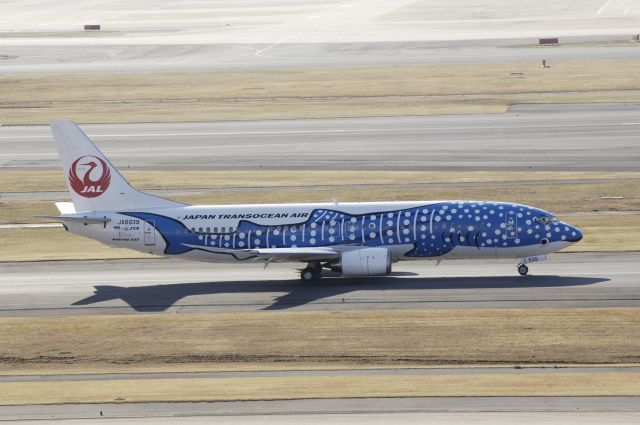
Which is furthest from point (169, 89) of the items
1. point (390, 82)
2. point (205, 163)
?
→ point (205, 163)

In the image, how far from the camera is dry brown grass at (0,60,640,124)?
134 meters

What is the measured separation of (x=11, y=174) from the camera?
107000 mm

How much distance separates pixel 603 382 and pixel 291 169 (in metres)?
58.8

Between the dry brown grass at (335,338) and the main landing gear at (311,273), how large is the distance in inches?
276

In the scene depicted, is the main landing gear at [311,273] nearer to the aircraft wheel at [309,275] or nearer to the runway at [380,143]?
the aircraft wheel at [309,275]

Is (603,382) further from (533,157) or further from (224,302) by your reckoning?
(533,157)

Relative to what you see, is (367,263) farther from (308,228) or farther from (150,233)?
(150,233)

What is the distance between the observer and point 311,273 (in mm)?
68188

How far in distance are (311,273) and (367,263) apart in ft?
11.9

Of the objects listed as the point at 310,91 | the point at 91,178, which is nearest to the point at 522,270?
the point at 91,178

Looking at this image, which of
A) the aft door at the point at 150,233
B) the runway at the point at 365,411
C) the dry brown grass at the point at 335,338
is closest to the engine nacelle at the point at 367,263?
the dry brown grass at the point at 335,338

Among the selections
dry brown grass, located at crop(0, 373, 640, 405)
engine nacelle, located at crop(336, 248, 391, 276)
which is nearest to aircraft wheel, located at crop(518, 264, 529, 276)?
engine nacelle, located at crop(336, 248, 391, 276)

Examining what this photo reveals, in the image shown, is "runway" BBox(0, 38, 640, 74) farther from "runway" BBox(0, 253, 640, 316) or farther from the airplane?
the airplane

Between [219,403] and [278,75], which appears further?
[278,75]
